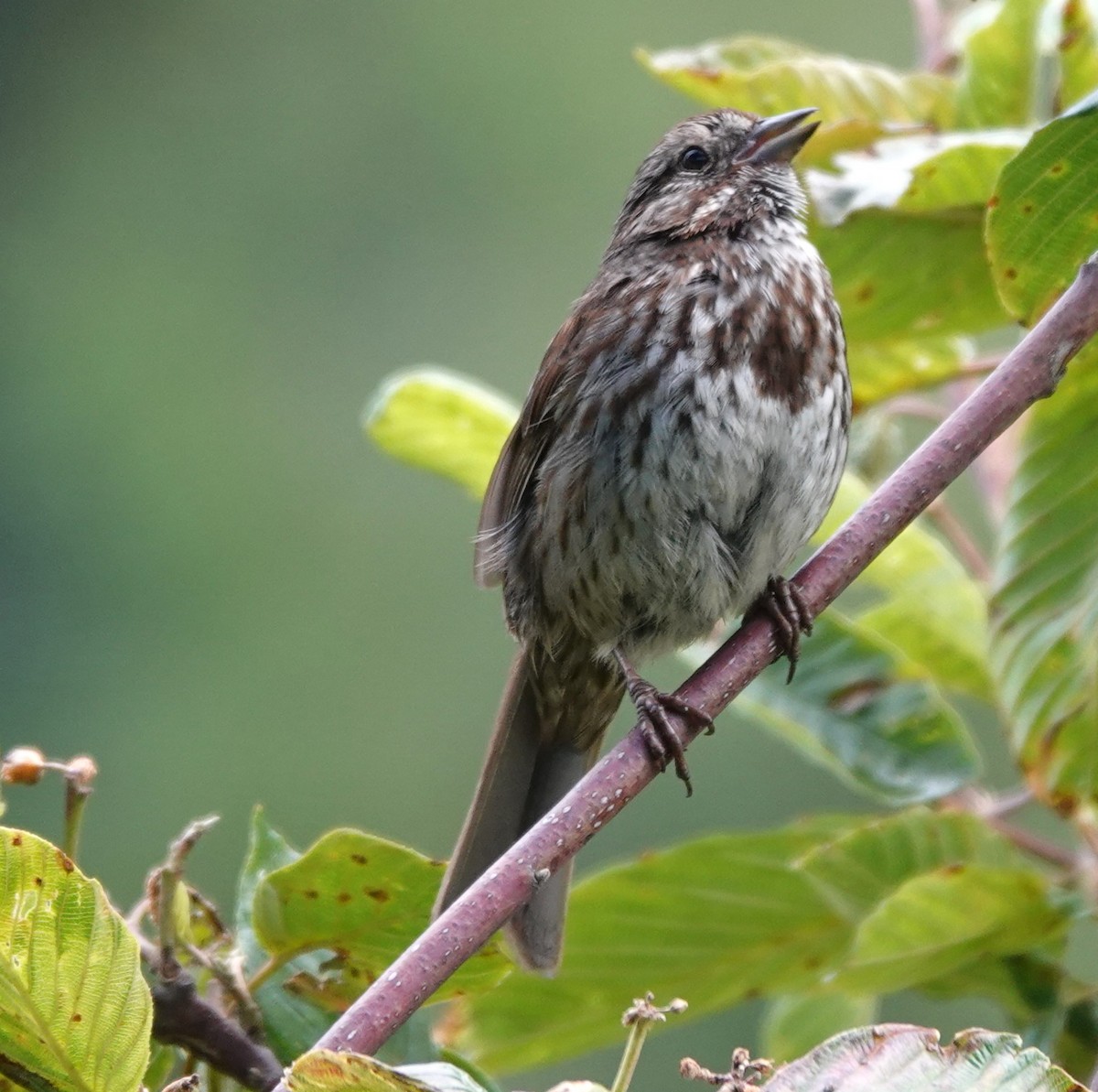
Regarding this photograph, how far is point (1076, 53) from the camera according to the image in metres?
2.54

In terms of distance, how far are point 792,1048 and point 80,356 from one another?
881 cm

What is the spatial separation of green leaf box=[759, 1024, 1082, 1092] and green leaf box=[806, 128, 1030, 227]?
1192mm

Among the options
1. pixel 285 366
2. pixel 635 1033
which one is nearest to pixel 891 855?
pixel 635 1033

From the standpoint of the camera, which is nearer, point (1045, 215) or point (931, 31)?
point (1045, 215)

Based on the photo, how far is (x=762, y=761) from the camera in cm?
768

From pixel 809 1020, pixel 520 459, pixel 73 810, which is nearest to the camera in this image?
pixel 73 810

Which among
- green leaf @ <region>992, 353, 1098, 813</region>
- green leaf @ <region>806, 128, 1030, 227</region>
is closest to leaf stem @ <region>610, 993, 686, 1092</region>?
green leaf @ <region>992, 353, 1098, 813</region>

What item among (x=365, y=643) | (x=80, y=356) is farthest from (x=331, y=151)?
(x=365, y=643)

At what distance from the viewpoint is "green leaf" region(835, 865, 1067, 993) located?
84.0 inches

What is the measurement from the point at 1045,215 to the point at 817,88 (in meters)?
0.80

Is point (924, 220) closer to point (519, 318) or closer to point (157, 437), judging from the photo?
point (519, 318)

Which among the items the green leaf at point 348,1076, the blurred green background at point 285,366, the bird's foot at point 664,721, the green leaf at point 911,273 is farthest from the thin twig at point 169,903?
the blurred green background at point 285,366

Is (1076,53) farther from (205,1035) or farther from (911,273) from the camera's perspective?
(205,1035)

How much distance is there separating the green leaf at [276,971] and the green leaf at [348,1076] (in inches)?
19.8
